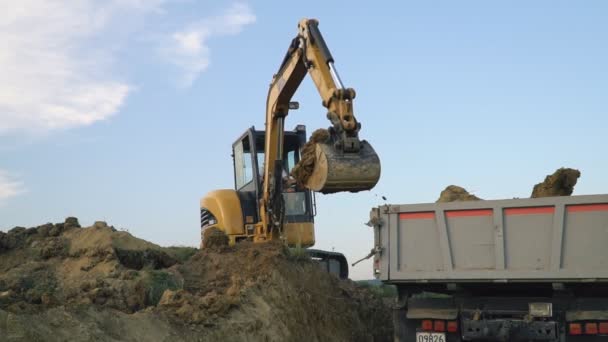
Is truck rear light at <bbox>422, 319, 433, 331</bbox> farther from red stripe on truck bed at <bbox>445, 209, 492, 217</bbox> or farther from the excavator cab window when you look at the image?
the excavator cab window

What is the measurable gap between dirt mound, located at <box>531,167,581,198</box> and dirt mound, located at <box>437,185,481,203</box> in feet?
3.73

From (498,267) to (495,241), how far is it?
1.00 ft

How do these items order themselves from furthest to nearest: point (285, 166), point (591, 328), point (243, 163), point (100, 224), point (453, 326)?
1. point (100, 224)
2. point (243, 163)
3. point (285, 166)
4. point (453, 326)
5. point (591, 328)

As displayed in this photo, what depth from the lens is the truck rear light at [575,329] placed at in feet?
27.7

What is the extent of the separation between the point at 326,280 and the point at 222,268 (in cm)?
198

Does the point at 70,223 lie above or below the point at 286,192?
below

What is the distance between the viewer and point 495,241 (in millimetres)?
8859

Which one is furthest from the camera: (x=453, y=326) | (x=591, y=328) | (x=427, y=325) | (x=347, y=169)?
(x=347, y=169)

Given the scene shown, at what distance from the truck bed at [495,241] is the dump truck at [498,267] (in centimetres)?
1

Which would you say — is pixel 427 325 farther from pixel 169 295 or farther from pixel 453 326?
pixel 169 295

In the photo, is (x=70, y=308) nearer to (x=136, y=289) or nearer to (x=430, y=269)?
(x=136, y=289)

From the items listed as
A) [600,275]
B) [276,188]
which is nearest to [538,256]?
[600,275]

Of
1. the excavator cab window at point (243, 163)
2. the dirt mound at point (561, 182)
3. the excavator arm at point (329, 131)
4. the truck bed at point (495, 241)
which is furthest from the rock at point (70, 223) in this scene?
the dirt mound at point (561, 182)

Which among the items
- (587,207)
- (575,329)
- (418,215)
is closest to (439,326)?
(418,215)
